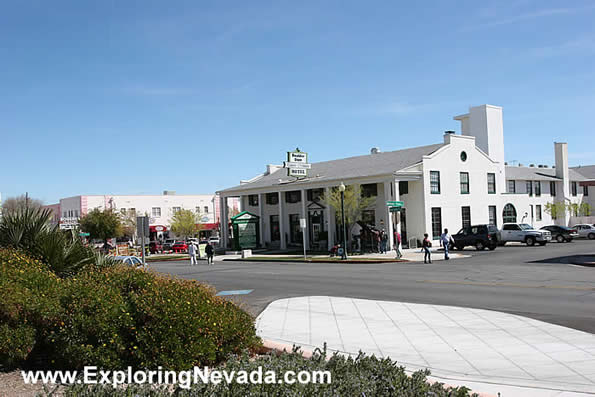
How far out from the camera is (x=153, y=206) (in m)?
83.2

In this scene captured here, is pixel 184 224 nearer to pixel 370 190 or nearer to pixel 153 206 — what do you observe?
pixel 153 206

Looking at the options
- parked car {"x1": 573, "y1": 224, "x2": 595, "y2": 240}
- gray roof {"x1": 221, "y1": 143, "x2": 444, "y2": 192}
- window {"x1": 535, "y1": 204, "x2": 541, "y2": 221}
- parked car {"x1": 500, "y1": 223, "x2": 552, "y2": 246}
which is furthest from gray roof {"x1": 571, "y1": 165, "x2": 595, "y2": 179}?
gray roof {"x1": 221, "y1": 143, "x2": 444, "y2": 192}

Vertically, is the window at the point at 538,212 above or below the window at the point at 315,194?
below

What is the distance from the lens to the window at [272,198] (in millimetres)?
51531

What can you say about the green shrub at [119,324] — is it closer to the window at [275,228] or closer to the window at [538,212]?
the window at [275,228]

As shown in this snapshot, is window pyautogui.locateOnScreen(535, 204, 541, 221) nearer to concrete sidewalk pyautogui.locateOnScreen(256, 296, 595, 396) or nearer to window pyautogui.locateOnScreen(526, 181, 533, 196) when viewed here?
window pyautogui.locateOnScreen(526, 181, 533, 196)

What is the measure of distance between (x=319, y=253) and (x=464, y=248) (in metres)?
10.9

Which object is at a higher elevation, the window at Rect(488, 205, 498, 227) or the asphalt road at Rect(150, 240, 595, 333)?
the window at Rect(488, 205, 498, 227)

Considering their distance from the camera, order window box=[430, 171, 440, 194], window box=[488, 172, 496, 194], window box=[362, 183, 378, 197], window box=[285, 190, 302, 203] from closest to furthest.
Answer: window box=[430, 171, 440, 194] → window box=[362, 183, 378, 197] → window box=[488, 172, 496, 194] → window box=[285, 190, 302, 203]

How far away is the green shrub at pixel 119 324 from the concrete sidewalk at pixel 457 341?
2.48 meters

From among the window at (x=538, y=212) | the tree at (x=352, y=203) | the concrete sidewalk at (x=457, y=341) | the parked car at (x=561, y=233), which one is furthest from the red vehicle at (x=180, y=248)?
the concrete sidewalk at (x=457, y=341)

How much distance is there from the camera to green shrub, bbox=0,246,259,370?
6.80 m

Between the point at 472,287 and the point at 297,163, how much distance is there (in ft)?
85.9

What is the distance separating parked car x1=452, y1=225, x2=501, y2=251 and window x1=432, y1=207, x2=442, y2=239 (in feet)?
9.16
